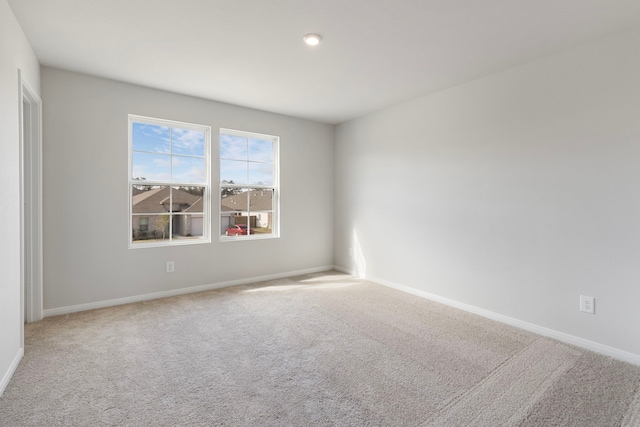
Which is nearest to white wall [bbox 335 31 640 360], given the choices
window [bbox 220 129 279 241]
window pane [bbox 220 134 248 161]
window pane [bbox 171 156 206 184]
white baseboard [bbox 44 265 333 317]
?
white baseboard [bbox 44 265 333 317]

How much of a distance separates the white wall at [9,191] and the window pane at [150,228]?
1.38 meters

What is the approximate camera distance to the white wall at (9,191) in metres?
1.92

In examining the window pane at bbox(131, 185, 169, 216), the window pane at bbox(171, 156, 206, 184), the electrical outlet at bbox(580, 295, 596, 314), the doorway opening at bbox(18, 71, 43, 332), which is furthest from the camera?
the window pane at bbox(171, 156, 206, 184)

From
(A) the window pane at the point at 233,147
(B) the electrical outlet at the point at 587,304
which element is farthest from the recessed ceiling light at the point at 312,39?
(B) the electrical outlet at the point at 587,304

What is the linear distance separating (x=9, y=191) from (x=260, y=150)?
9.51 feet

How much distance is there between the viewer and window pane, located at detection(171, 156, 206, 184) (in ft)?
12.6

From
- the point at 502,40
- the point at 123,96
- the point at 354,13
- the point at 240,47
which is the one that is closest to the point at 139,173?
the point at 123,96

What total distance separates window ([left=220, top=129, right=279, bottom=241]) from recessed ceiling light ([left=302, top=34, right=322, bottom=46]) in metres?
2.04

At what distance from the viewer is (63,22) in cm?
A: 228

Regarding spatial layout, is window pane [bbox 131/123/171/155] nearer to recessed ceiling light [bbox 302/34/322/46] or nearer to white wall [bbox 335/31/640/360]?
recessed ceiling light [bbox 302/34/322/46]

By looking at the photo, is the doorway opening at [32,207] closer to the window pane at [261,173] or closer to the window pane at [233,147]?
the window pane at [233,147]

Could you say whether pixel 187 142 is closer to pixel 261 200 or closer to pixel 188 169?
pixel 188 169

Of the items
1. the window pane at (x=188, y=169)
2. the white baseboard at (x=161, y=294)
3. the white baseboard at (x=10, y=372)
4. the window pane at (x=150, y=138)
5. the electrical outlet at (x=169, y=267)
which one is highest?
the window pane at (x=150, y=138)

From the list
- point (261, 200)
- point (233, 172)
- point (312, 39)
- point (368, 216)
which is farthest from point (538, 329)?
point (233, 172)
